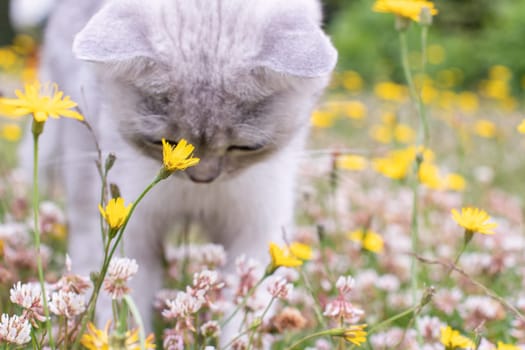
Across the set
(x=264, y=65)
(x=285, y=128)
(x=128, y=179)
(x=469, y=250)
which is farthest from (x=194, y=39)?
(x=469, y=250)

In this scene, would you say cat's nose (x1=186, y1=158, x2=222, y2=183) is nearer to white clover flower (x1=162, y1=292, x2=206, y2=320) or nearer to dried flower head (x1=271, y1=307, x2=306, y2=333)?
dried flower head (x1=271, y1=307, x2=306, y2=333)

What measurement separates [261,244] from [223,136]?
0.64 metres

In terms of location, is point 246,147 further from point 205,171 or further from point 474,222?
point 474,222

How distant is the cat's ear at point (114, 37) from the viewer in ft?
4.68

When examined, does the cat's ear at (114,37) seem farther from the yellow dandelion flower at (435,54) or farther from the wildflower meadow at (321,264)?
the yellow dandelion flower at (435,54)

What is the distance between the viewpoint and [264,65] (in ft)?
5.20

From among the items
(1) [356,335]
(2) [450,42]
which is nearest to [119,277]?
(1) [356,335]

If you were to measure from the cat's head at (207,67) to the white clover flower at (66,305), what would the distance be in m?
0.52

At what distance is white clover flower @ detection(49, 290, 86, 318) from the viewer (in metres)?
1.23

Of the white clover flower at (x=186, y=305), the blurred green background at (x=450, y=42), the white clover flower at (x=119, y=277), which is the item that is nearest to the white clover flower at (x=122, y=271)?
the white clover flower at (x=119, y=277)

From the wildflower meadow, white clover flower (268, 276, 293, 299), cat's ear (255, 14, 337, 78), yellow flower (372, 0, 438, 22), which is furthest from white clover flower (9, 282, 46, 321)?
yellow flower (372, 0, 438, 22)

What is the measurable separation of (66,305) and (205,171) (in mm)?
602

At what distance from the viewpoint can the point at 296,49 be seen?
1.52m

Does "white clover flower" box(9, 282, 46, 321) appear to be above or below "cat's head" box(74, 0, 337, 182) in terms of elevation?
below
